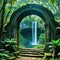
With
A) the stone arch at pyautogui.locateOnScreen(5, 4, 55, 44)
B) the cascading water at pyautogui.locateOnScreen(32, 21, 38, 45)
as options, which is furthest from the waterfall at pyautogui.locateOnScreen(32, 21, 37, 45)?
the stone arch at pyautogui.locateOnScreen(5, 4, 55, 44)

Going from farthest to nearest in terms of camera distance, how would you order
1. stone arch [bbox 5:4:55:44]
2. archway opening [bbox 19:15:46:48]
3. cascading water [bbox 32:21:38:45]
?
cascading water [bbox 32:21:38:45] → archway opening [bbox 19:15:46:48] → stone arch [bbox 5:4:55:44]

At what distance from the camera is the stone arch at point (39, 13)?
17383mm

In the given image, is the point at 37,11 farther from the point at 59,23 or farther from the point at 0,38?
the point at 0,38

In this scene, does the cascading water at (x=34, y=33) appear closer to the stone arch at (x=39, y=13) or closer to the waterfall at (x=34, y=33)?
the waterfall at (x=34, y=33)

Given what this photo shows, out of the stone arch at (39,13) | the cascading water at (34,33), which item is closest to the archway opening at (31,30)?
the cascading water at (34,33)

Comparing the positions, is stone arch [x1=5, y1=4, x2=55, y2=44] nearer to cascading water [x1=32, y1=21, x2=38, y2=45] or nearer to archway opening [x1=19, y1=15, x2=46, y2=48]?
archway opening [x1=19, y1=15, x2=46, y2=48]

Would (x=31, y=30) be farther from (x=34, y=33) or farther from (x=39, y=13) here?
(x=39, y=13)

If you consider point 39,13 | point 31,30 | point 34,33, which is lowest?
point 34,33

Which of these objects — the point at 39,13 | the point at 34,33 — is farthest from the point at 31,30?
the point at 39,13

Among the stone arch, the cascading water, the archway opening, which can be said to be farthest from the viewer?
the cascading water

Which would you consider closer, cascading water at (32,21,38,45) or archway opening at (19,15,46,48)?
archway opening at (19,15,46,48)

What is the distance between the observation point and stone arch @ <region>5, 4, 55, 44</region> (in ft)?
57.0

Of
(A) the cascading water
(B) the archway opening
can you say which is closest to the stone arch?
(B) the archway opening

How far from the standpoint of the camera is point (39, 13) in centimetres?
1834
